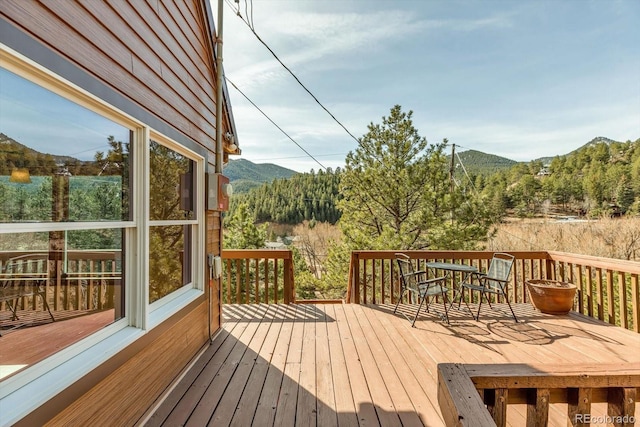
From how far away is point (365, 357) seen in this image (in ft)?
9.16

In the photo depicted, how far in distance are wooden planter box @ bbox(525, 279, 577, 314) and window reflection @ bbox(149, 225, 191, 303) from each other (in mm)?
4541

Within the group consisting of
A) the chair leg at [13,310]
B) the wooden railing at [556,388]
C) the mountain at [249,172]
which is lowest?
the wooden railing at [556,388]

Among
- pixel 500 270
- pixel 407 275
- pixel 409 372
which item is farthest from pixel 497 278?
pixel 409 372

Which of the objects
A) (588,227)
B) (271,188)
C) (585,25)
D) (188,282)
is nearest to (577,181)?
(588,227)

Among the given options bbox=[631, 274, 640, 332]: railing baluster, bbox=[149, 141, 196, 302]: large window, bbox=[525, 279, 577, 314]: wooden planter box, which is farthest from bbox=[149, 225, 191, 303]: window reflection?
bbox=[631, 274, 640, 332]: railing baluster

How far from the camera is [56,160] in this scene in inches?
57.7

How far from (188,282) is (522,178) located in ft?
67.4

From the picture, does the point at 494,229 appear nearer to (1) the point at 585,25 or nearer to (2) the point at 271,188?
(1) the point at 585,25

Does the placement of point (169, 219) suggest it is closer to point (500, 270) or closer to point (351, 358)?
point (351, 358)

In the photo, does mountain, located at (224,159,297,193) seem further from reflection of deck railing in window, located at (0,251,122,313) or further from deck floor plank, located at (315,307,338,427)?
reflection of deck railing in window, located at (0,251,122,313)

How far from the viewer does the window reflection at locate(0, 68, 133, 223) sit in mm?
1200

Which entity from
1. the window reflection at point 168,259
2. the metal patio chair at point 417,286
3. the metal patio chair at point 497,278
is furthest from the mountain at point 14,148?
the metal patio chair at point 497,278

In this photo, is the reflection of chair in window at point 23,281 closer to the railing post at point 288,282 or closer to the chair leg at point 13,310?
the chair leg at point 13,310

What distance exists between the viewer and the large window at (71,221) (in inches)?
48.4
